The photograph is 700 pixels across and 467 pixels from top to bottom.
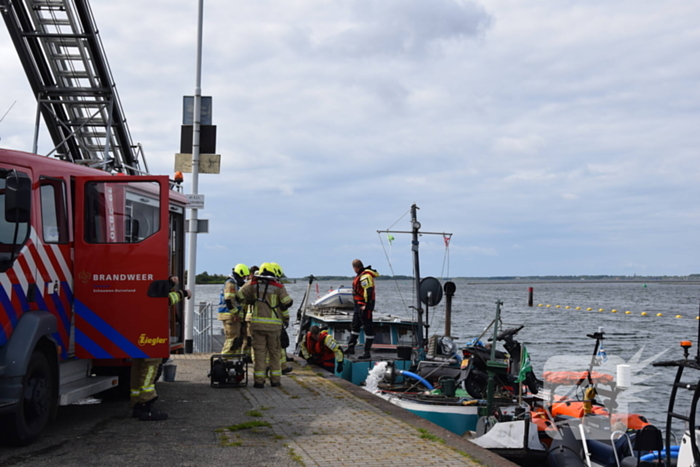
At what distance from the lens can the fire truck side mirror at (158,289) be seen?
7.62 metres

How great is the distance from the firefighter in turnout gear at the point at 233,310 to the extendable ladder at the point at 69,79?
2889 millimetres

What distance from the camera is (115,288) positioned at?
7.68 meters

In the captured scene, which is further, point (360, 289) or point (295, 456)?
point (360, 289)

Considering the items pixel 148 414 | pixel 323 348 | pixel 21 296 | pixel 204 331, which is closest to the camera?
pixel 21 296

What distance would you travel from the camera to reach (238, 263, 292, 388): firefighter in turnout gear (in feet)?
34.7

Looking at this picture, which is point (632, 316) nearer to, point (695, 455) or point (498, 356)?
point (498, 356)

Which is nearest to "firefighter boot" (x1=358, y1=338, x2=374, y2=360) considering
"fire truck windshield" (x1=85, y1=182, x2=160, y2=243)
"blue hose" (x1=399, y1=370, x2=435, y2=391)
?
"blue hose" (x1=399, y1=370, x2=435, y2=391)

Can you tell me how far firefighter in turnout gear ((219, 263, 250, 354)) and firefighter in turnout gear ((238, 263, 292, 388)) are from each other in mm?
1081

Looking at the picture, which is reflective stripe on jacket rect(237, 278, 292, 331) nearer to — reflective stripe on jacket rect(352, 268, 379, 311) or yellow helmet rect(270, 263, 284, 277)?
yellow helmet rect(270, 263, 284, 277)

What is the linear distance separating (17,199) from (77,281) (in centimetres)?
187

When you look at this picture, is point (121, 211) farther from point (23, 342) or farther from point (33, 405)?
point (33, 405)

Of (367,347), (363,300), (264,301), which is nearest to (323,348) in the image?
(367,347)

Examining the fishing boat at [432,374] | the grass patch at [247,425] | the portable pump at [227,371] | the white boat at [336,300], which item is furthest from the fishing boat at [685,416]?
the white boat at [336,300]

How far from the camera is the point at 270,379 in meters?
10.8
